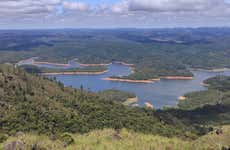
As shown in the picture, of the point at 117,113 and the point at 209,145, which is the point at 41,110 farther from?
the point at 209,145

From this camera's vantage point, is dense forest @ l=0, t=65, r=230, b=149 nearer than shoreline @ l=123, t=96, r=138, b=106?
Yes

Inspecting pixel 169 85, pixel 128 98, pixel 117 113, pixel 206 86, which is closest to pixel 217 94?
pixel 206 86

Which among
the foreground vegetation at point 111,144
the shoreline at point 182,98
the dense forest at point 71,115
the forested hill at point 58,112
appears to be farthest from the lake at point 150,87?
the foreground vegetation at point 111,144

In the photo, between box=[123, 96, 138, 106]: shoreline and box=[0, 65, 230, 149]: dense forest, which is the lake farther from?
box=[0, 65, 230, 149]: dense forest

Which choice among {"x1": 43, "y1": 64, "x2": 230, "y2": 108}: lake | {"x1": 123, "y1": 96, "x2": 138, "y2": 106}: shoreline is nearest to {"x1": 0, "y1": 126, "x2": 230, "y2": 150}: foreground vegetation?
{"x1": 43, "y1": 64, "x2": 230, "y2": 108}: lake

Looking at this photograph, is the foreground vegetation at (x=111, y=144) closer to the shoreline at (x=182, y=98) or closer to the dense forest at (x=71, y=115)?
the dense forest at (x=71, y=115)

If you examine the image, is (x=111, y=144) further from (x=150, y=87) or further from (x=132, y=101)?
(x=150, y=87)

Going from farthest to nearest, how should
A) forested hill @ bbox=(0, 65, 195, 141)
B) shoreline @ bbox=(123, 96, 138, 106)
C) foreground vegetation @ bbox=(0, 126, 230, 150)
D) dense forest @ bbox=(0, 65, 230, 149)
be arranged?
shoreline @ bbox=(123, 96, 138, 106) < forested hill @ bbox=(0, 65, 195, 141) < dense forest @ bbox=(0, 65, 230, 149) < foreground vegetation @ bbox=(0, 126, 230, 150)

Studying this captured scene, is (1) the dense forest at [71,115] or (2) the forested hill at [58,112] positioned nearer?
(1) the dense forest at [71,115]
